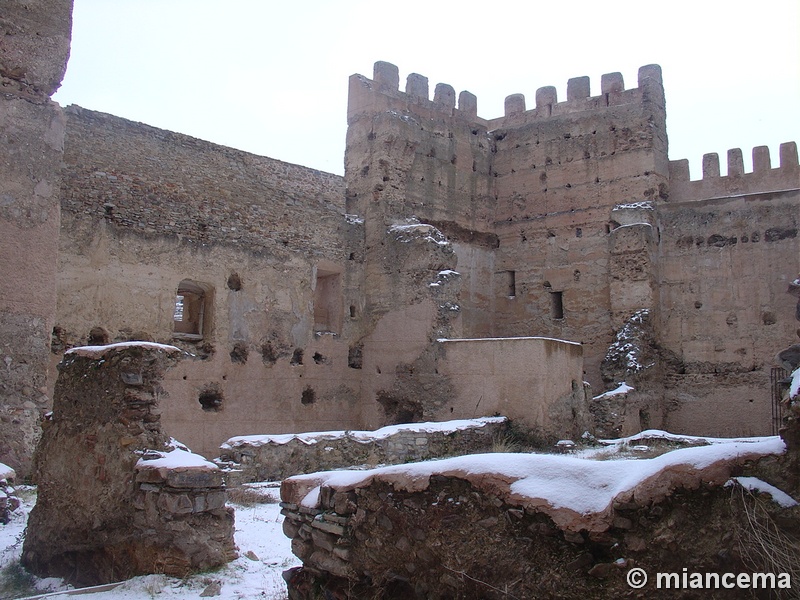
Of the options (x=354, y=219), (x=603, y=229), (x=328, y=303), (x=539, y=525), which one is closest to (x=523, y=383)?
(x=328, y=303)

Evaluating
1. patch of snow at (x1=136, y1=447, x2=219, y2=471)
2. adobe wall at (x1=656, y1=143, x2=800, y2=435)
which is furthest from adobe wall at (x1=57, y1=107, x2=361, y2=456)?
adobe wall at (x1=656, y1=143, x2=800, y2=435)

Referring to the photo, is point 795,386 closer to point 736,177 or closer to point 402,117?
point 402,117

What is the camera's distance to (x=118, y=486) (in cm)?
610

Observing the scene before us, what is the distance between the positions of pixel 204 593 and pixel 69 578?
1.60m

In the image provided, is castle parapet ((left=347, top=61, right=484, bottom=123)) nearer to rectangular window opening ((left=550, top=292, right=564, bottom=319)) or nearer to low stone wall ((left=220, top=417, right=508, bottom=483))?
rectangular window opening ((left=550, top=292, right=564, bottom=319))

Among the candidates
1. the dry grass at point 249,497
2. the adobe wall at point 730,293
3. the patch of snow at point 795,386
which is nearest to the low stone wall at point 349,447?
the dry grass at point 249,497

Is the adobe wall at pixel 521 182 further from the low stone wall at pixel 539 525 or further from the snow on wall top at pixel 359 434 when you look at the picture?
the low stone wall at pixel 539 525

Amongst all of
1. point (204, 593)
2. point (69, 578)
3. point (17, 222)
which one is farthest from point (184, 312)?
point (204, 593)

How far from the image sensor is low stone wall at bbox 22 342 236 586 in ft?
18.6

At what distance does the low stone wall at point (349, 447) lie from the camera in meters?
9.73

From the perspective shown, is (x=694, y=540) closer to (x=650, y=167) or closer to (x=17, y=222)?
(x=17, y=222)

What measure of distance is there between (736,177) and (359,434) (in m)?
11.6

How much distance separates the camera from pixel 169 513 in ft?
18.5

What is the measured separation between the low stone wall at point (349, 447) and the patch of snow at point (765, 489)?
7072mm
